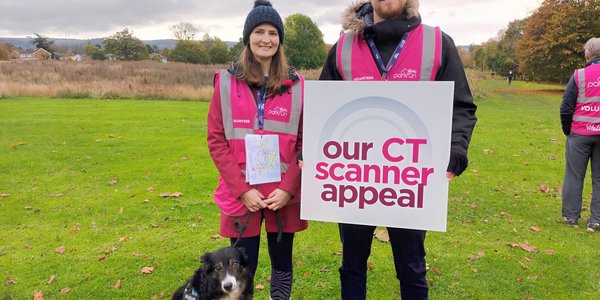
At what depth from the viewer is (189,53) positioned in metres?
66.6

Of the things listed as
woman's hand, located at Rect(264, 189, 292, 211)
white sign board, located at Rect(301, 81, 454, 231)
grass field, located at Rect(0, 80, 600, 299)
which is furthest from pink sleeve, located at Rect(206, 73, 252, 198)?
grass field, located at Rect(0, 80, 600, 299)

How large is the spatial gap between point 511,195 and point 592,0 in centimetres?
3845

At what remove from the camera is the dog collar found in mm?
3477

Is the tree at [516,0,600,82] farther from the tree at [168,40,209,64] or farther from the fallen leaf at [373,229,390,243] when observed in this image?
the tree at [168,40,209,64]

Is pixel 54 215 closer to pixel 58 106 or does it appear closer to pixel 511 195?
pixel 511 195

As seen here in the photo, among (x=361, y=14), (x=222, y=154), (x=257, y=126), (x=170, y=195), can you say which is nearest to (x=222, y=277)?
(x=222, y=154)

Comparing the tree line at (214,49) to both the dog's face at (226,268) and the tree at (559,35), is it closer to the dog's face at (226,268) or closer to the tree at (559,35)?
the tree at (559,35)

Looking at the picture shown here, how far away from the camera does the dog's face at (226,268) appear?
11.1ft

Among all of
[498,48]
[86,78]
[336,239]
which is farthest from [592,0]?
[86,78]

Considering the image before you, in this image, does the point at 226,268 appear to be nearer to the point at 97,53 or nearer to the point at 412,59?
the point at 412,59

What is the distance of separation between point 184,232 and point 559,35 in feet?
137

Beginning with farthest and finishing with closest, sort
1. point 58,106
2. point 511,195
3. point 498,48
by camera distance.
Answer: point 498,48, point 58,106, point 511,195

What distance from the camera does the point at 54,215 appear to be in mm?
7316

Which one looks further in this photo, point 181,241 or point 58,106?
point 58,106
